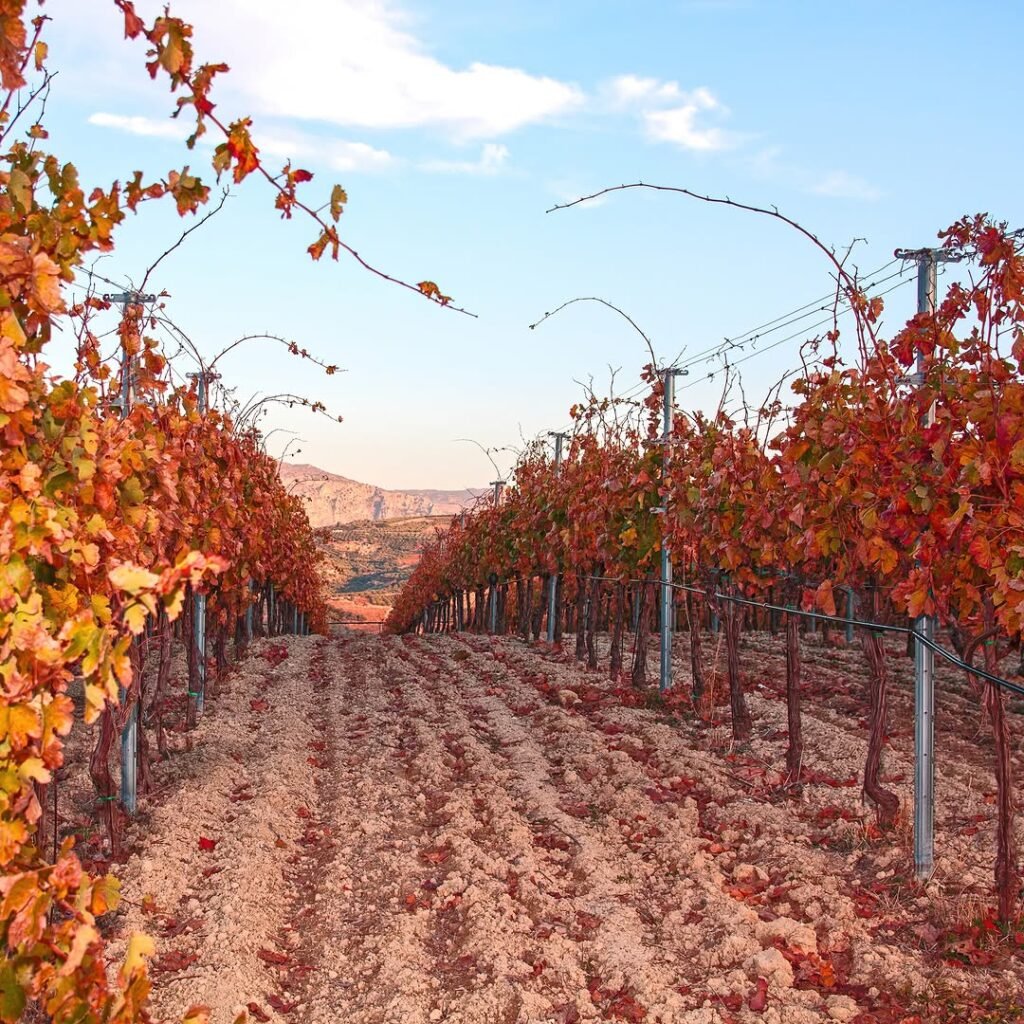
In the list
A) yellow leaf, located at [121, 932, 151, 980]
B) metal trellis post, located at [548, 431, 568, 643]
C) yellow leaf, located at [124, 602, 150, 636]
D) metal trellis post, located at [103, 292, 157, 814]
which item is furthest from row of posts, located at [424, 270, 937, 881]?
metal trellis post, located at [548, 431, 568, 643]

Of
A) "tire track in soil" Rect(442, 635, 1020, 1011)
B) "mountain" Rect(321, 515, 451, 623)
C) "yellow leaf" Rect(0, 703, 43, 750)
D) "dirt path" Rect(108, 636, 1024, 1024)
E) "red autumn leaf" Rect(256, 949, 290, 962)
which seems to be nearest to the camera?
"yellow leaf" Rect(0, 703, 43, 750)

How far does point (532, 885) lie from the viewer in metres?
5.63

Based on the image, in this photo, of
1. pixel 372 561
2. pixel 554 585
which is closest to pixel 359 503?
pixel 372 561

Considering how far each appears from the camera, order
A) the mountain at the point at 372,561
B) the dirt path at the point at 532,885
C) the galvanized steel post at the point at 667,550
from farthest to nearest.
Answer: the mountain at the point at 372,561, the galvanized steel post at the point at 667,550, the dirt path at the point at 532,885

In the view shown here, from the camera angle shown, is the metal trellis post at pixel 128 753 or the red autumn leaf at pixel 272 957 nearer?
the red autumn leaf at pixel 272 957

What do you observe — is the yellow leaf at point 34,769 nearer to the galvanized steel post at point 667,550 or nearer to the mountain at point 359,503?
the galvanized steel post at point 667,550

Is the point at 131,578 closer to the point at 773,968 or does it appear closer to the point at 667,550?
the point at 773,968

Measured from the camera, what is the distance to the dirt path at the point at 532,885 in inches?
174

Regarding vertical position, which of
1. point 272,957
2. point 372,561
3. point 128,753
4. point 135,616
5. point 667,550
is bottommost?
point 272,957

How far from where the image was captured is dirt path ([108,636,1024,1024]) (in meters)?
4.41

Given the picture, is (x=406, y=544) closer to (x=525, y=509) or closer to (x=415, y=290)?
(x=525, y=509)

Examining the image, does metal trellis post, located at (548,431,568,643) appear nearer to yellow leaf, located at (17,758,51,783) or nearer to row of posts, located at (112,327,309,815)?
row of posts, located at (112,327,309,815)

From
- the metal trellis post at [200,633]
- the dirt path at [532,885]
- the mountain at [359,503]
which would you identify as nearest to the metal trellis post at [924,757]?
the dirt path at [532,885]

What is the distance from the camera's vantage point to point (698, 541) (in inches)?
390
